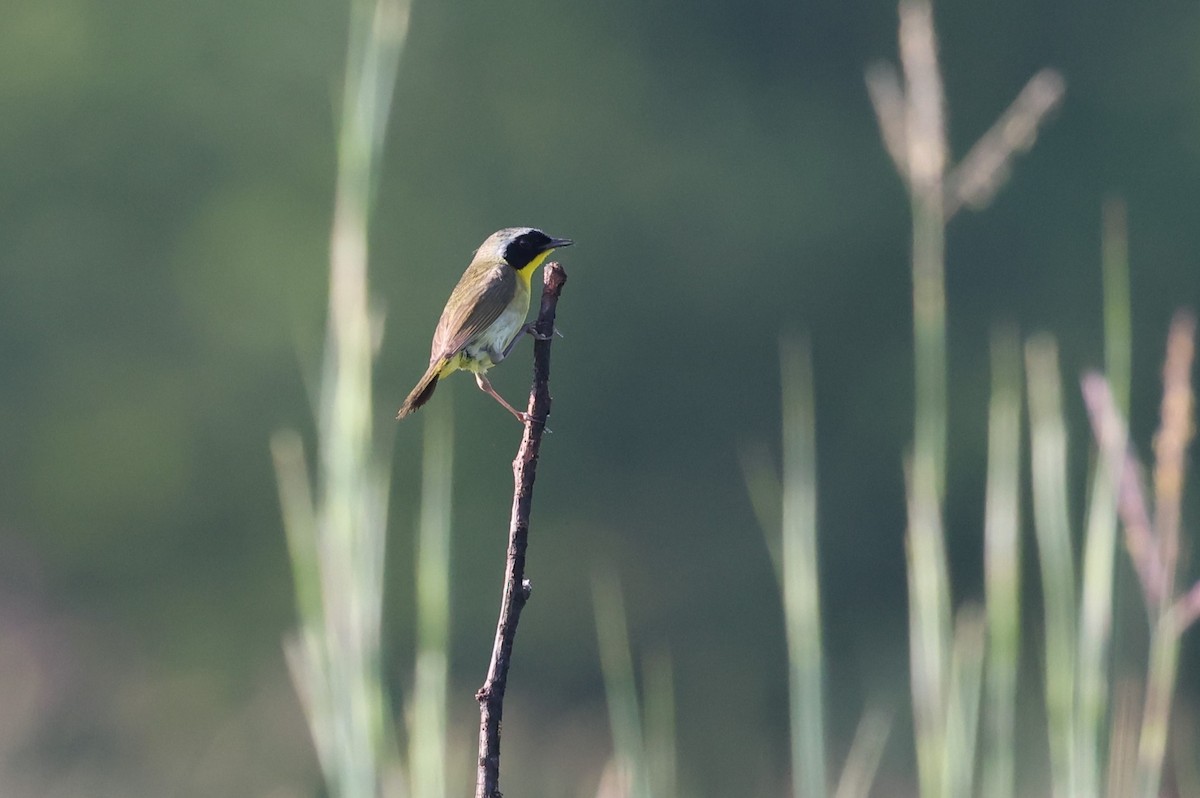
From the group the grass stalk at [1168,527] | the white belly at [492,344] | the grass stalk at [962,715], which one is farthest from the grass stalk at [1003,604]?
the white belly at [492,344]

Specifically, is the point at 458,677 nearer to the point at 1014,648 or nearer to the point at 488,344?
the point at 488,344

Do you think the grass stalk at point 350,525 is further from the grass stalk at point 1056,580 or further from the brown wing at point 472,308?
the brown wing at point 472,308

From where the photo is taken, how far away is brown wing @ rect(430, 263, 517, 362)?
377 centimetres

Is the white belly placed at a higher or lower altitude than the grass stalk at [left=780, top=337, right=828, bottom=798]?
higher

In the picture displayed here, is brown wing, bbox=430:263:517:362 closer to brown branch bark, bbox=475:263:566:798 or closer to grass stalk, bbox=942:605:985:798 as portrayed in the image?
grass stalk, bbox=942:605:985:798

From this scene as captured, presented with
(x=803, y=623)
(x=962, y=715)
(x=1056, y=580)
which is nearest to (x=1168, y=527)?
(x=1056, y=580)

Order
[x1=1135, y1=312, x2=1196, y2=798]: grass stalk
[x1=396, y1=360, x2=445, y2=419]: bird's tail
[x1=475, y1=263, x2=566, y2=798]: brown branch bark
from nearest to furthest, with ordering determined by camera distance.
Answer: [x1=475, y1=263, x2=566, y2=798]: brown branch bark, [x1=1135, y1=312, x2=1196, y2=798]: grass stalk, [x1=396, y1=360, x2=445, y2=419]: bird's tail

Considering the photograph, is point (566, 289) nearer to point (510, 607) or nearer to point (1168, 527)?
point (1168, 527)

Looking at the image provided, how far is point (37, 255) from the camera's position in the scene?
19266 mm

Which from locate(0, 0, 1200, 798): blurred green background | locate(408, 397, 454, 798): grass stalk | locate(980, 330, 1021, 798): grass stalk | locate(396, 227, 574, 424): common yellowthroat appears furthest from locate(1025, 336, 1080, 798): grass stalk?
locate(0, 0, 1200, 798): blurred green background

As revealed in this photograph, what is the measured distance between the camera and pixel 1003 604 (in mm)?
2406

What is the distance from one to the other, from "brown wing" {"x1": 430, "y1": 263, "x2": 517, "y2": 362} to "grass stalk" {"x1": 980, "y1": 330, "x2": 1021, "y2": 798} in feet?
4.40

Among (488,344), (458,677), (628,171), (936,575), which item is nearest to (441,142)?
(628,171)

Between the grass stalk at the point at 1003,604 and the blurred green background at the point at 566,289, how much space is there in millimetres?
14881
